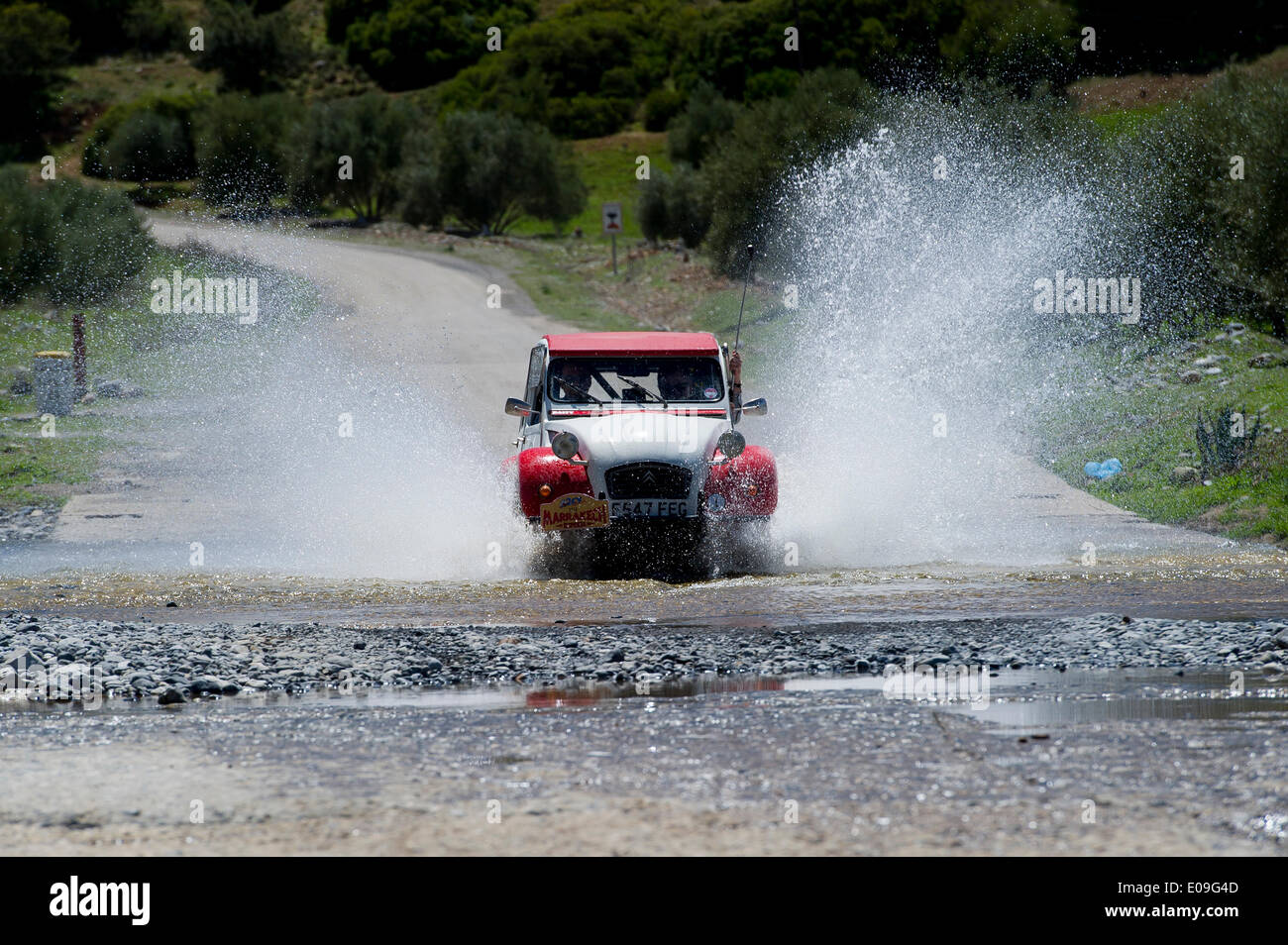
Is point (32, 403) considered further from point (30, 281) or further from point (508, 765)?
point (508, 765)

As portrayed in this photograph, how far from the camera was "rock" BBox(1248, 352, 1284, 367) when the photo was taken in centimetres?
2325

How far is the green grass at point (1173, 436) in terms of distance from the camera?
16109 mm

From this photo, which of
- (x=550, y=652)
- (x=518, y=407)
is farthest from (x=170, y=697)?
(x=518, y=407)

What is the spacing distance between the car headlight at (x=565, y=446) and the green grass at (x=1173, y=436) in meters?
6.74

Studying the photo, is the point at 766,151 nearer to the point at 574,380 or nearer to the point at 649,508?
the point at 574,380

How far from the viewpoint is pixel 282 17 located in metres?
109

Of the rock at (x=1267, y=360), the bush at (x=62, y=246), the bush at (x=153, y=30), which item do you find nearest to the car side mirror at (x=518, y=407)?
the rock at (x=1267, y=360)

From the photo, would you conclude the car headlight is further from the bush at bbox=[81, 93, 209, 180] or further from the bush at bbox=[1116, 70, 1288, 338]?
the bush at bbox=[81, 93, 209, 180]

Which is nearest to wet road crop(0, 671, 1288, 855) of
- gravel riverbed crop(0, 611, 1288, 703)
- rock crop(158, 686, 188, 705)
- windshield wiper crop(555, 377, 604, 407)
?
rock crop(158, 686, 188, 705)

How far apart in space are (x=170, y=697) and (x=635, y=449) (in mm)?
5126

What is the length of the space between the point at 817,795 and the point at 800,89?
3914 cm

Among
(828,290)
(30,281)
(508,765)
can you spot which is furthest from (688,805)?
(30,281)

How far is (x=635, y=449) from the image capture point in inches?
502

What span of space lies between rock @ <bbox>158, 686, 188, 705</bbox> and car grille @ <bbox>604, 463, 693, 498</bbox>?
4.76 metres
